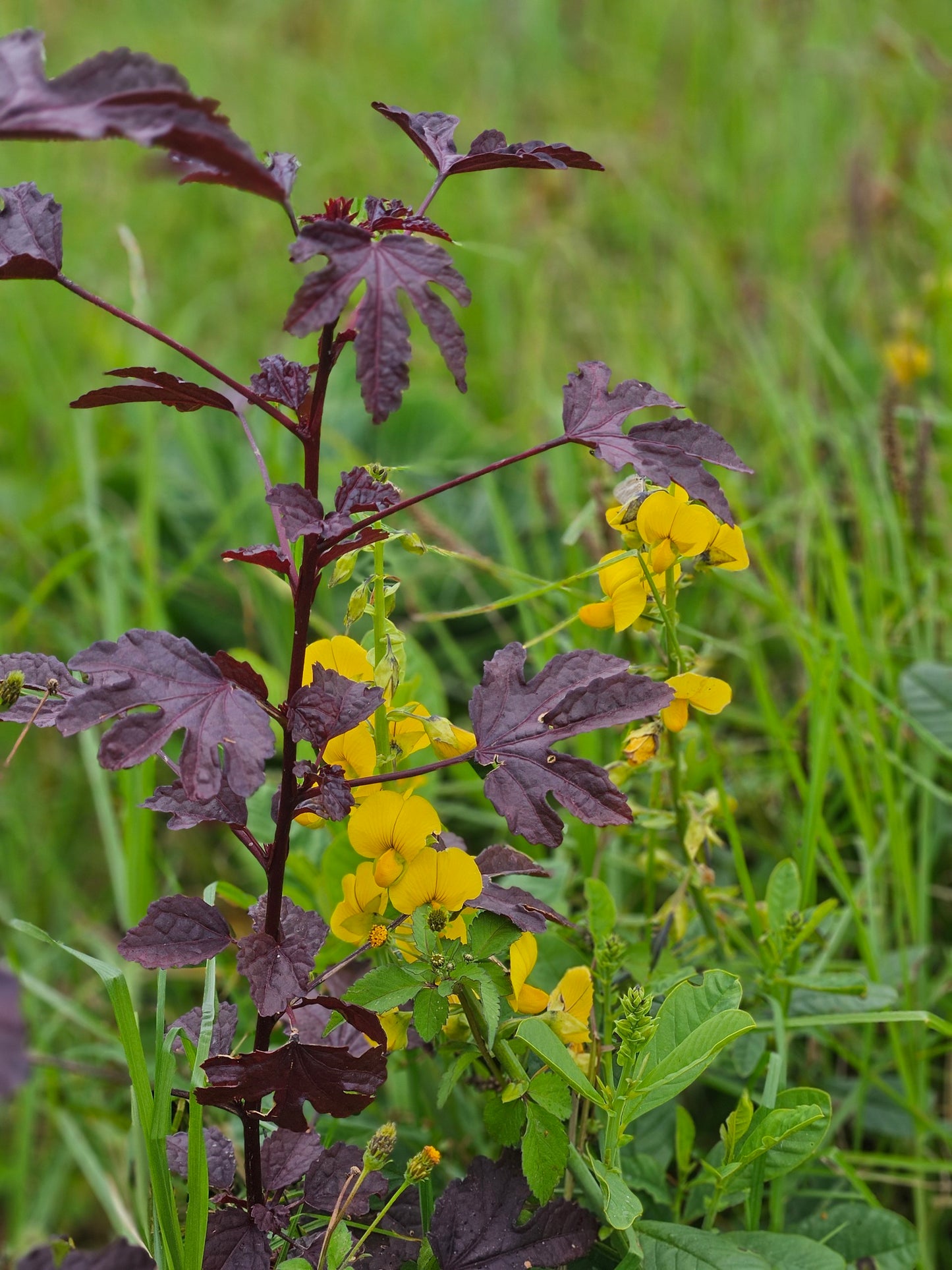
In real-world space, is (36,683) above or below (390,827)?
above

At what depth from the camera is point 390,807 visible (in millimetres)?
820

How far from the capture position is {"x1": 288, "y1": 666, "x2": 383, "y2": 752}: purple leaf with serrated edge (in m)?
0.73

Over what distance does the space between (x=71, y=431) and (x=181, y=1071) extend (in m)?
1.39

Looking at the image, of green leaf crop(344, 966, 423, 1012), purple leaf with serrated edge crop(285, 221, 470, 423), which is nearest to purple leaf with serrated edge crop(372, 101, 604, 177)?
purple leaf with serrated edge crop(285, 221, 470, 423)

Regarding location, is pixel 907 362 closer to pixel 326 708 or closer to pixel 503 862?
pixel 503 862

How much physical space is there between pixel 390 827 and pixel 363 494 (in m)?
0.25

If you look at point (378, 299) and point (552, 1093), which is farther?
point (552, 1093)

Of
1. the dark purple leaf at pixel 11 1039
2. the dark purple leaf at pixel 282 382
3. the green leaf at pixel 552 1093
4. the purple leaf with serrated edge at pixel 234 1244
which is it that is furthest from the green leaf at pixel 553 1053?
the dark purple leaf at pixel 282 382

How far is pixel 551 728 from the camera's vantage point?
2.59 ft

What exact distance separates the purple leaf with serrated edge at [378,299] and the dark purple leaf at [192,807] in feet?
1.03

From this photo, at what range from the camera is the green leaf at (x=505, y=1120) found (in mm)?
825

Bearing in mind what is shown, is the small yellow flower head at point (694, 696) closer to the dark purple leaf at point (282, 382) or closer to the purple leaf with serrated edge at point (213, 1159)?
A: the dark purple leaf at point (282, 382)

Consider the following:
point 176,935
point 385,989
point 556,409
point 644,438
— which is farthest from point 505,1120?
point 556,409

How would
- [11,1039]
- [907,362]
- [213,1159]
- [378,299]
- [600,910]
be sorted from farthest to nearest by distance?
1. [907,362]
2. [600,910]
3. [213,1159]
4. [378,299]
5. [11,1039]
